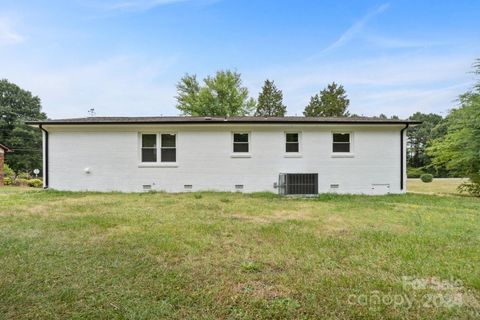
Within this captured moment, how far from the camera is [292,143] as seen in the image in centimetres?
1062

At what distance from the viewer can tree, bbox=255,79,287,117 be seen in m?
35.2

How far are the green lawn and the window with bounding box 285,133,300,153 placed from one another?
209 inches

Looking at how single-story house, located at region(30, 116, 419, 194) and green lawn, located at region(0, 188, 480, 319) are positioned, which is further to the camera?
single-story house, located at region(30, 116, 419, 194)

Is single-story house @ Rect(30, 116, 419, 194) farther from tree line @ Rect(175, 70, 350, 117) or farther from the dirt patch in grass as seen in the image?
tree line @ Rect(175, 70, 350, 117)

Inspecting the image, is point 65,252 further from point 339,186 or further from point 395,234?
Answer: point 339,186

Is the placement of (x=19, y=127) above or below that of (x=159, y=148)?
above

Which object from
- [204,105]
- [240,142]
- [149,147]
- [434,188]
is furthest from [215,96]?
[434,188]

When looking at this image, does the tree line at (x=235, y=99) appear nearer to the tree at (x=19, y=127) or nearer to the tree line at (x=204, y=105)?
the tree line at (x=204, y=105)

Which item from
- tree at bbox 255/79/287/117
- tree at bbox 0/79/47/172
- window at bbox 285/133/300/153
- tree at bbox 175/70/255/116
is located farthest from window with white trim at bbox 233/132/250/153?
tree at bbox 0/79/47/172

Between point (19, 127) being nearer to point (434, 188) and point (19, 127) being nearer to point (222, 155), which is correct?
point (222, 155)

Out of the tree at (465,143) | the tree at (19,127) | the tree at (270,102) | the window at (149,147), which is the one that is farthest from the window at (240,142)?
the tree at (19,127)

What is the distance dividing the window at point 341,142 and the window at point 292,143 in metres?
1.56

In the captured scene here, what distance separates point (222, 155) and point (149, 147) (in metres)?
3.11

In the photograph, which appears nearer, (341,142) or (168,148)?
(168,148)
